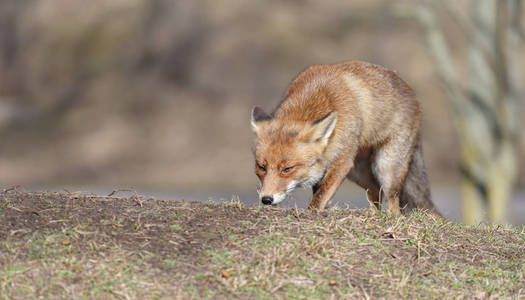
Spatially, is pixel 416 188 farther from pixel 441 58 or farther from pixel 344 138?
pixel 441 58

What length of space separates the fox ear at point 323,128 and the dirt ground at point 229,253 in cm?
98

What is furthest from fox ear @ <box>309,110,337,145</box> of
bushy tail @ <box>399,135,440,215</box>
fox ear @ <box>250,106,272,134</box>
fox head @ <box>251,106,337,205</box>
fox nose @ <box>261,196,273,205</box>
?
bushy tail @ <box>399,135,440,215</box>

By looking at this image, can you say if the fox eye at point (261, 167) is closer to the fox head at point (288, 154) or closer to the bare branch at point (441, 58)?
the fox head at point (288, 154)

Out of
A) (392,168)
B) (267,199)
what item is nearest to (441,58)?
(392,168)

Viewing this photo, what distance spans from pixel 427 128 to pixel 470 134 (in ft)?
63.9

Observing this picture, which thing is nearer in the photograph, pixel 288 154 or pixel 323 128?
pixel 288 154

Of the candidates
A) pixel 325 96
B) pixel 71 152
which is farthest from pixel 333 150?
pixel 71 152

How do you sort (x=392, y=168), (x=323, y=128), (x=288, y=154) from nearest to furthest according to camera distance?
(x=288, y=154)
(x=323, y=128)
(x=392, y=168)

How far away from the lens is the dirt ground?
5.49 metres

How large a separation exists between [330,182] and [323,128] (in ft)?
1.98

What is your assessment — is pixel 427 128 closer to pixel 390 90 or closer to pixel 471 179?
pixel 471 179

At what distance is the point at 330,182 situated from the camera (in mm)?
7969

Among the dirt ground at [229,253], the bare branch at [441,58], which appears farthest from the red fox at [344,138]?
the bare branch at [441,58]

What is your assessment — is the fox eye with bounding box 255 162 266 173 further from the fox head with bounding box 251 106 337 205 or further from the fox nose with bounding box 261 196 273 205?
the fox nose with bounding box 261 196 273 205
